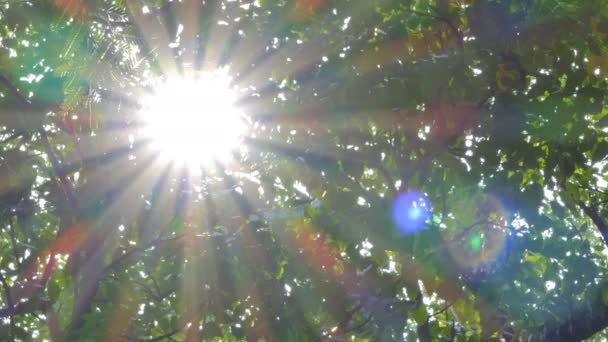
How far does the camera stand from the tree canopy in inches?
155

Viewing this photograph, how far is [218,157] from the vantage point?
16.3 feet

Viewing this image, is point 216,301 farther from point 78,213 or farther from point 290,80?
point 290,80

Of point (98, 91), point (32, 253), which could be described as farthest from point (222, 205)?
point (98, 91)

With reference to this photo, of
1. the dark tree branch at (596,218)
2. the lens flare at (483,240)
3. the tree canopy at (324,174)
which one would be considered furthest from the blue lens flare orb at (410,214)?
the dark tree branch at (596,218)

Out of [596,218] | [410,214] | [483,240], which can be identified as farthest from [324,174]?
[596,218]

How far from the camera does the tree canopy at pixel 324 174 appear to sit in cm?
394

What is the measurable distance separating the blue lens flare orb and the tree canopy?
0.02m

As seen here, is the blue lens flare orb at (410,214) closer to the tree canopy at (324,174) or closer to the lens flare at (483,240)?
the tree canopy at (324,174)

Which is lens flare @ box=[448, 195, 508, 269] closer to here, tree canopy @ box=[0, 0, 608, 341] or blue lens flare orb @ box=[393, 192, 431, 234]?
tree canopy @ box=[0, 0, 608, 341]

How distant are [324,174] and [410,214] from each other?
0.77m

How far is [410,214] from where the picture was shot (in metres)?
3.75

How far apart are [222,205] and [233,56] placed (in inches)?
57.3

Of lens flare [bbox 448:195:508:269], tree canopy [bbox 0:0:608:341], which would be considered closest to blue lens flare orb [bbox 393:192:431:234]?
tree canopy [bbox 0:0:608:341]

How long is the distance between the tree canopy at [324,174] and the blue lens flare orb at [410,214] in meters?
0.02
